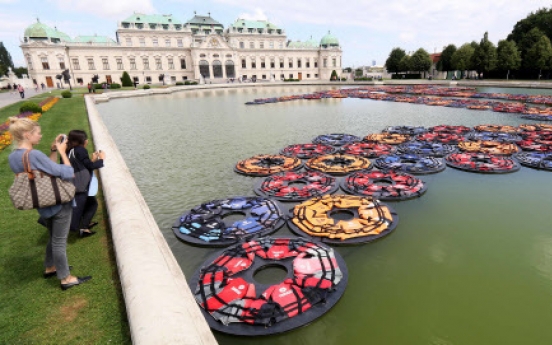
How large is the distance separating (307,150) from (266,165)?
106 inches

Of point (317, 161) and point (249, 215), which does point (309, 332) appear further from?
point (317, 161)

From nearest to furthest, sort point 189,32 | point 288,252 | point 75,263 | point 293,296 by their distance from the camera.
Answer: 1. point 293,296
2. point 75,263
3. point 288,252
4. point 189,32

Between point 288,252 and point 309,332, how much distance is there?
6.22 ft

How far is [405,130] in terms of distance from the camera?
57.5ft

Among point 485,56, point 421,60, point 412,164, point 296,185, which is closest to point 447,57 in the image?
point 421,60

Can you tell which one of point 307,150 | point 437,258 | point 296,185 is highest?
point 307,150

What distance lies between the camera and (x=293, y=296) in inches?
193

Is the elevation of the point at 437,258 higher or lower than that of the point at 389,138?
lower

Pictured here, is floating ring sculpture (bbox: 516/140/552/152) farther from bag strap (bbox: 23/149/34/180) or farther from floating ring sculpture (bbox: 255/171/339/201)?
bag strap (bbox: 23/149/34/180)

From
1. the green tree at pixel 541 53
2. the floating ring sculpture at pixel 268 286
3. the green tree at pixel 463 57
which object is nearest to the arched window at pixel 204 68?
the green tree at pixel 463 57

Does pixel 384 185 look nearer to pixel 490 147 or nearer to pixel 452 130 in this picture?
pixel 490 147

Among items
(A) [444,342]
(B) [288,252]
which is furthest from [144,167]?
(A) [444,342]

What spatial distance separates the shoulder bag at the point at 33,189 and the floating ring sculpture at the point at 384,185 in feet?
24.2

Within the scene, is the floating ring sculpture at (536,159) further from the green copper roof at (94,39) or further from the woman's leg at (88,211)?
the green copper roof at (94,39)
